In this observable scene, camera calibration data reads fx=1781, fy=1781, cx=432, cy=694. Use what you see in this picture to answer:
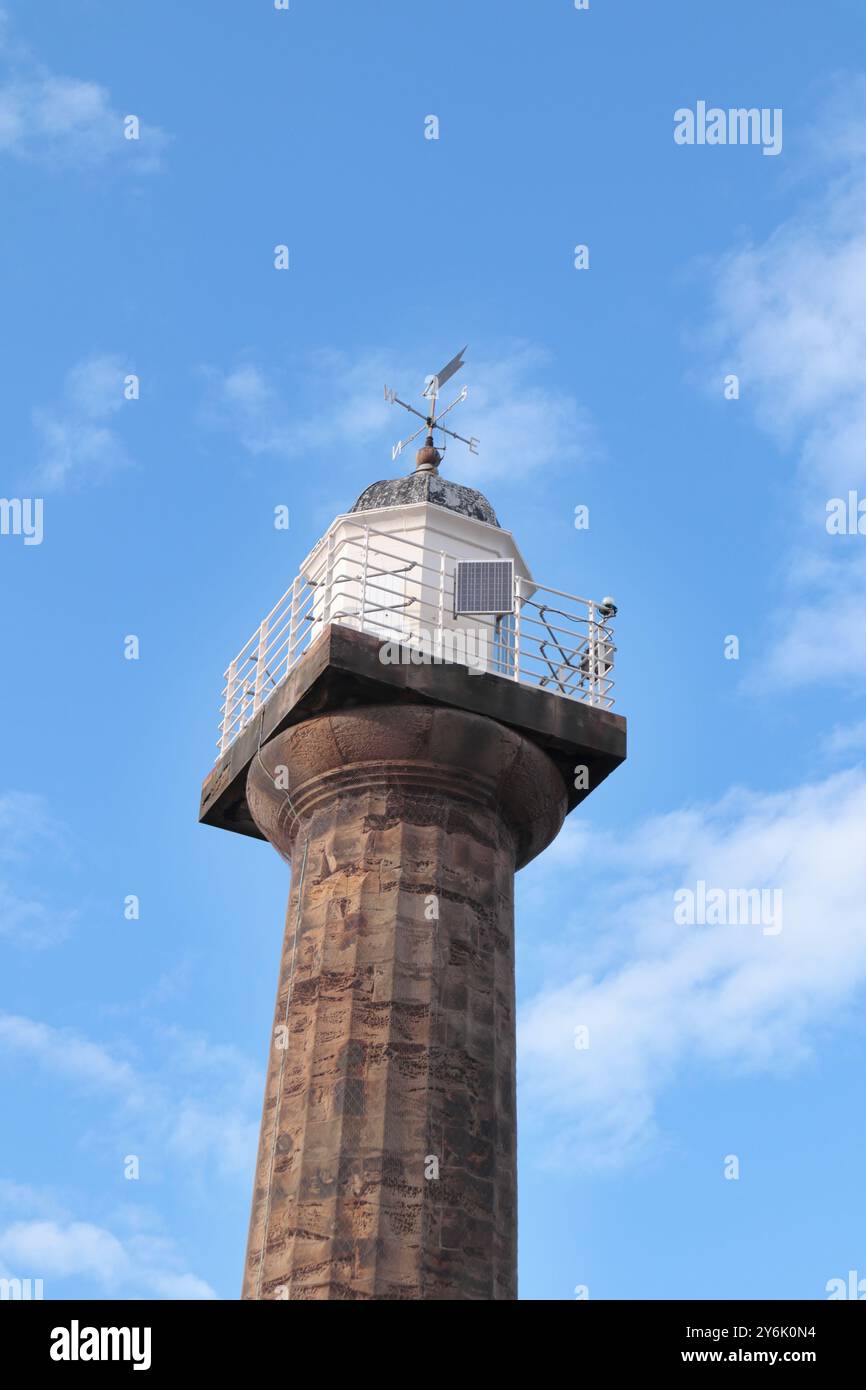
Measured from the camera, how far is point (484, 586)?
68.5 ft

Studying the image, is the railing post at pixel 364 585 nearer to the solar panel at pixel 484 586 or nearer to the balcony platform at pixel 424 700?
the balcony platform at pixel 424 700

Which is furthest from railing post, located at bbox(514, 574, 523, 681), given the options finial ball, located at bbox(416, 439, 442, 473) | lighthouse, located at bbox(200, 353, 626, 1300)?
finial ball, located at bbox(416, 439, 442, 473)

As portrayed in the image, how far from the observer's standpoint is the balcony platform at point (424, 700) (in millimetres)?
19734

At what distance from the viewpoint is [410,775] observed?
787 inches

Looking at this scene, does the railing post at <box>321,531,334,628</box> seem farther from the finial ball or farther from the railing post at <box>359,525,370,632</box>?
the finial ball

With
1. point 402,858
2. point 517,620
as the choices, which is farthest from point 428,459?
point 402,858

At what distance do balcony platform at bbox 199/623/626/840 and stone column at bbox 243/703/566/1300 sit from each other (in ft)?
0.70

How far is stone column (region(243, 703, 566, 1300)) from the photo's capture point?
17359 mm

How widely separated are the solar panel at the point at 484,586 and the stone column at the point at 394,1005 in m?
1.48

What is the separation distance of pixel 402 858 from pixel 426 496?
17.1ft

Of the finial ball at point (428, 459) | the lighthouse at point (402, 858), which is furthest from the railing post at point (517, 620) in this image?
the finial ball at point (428, 459)

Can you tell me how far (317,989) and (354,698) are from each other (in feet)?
10.8
